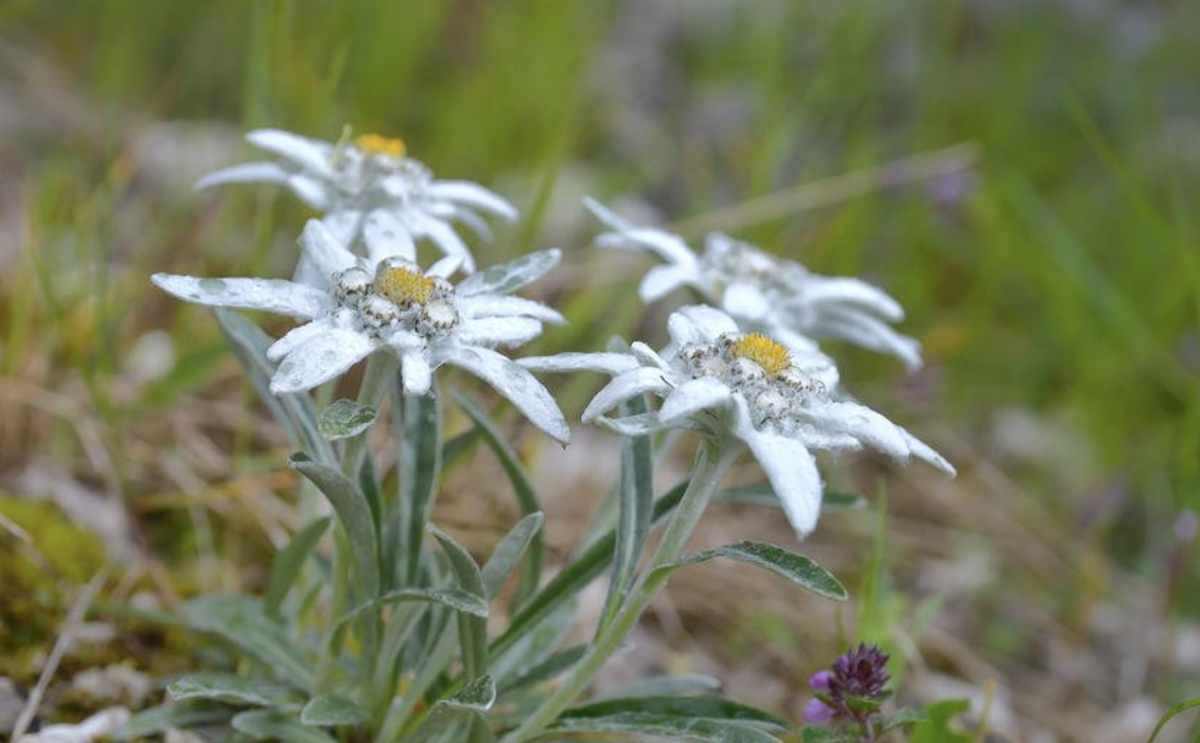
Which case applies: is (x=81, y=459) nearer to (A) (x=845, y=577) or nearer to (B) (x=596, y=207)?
(B) (x=596, y=207)

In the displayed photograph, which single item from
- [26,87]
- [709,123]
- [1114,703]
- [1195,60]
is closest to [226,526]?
[1114,703]

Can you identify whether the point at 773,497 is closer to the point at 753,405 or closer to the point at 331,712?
the point at 753,405

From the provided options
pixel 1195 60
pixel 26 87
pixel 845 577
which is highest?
pixel 1195 60

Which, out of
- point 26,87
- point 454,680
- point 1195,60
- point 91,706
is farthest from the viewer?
point 1195,60

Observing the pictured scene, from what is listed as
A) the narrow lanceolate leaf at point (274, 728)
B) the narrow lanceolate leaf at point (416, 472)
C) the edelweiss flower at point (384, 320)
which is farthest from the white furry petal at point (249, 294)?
the narrow lanceolate leaf at point (274, 728)

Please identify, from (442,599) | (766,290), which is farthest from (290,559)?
(766,290)

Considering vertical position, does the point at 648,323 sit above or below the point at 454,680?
above

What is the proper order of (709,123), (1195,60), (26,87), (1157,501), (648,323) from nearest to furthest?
1. (1157,501)
2. (648,323)
3. (26,87)
4. (709,123)
5. (1195,60)

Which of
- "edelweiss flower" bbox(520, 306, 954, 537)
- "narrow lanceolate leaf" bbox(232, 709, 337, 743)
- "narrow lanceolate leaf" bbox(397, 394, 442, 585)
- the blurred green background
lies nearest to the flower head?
"edelweiss flower" bbox(520, 306, 954, 537)
